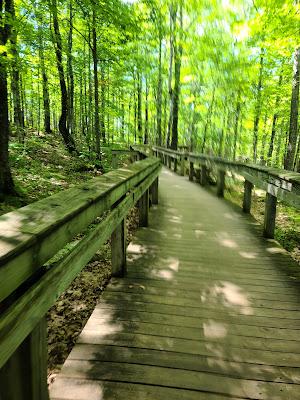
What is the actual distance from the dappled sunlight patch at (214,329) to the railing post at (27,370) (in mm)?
1829

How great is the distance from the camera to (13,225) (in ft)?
5.69

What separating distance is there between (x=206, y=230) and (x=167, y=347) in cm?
405

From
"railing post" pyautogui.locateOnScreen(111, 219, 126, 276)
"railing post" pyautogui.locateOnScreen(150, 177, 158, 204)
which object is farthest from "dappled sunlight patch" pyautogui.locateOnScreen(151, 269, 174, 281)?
"railing post" pyautogui.locateOnScreen(150, 177, 158, 204)

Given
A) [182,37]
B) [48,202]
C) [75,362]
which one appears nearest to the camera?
[48,202]

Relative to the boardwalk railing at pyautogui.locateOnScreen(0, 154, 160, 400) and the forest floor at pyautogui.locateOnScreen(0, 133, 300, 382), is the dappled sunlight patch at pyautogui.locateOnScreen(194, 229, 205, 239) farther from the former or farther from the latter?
the boardwalk railing at pyautogui.locateOnScreen(0, 154, 160, 400)

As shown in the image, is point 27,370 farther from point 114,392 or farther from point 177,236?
point 177,236

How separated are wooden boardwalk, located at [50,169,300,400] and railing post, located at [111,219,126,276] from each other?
176 mm

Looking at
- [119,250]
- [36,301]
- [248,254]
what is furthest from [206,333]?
[248,254]

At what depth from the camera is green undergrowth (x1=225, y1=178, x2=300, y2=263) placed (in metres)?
7.90

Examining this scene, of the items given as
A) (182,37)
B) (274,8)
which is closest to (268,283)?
(274,8)

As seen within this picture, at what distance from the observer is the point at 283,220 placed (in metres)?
10.1

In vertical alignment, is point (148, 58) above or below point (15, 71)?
above

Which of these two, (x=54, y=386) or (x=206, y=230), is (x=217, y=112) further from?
(x=54, y=386)

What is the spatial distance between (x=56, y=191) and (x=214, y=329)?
314 inches
